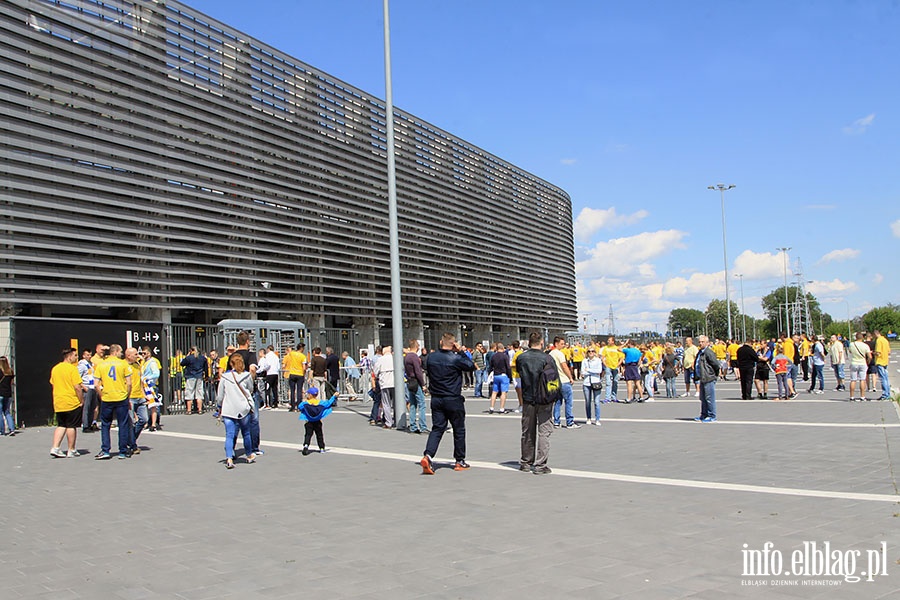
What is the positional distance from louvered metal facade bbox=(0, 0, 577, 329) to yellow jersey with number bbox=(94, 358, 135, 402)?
67.8 feet

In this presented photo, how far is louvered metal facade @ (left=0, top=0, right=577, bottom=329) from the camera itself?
1184 inches

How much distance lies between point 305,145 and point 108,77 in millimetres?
14292

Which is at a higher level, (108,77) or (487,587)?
(108,77)

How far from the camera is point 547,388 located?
374 inches

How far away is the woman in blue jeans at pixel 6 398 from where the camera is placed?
1484 cm

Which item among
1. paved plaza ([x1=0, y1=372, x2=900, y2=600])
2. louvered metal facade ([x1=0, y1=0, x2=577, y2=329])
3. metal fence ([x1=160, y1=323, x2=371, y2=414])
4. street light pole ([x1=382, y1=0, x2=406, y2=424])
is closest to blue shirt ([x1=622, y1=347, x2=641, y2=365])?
street light pole ([x1=382, y1=0, x2=406, y2=424])

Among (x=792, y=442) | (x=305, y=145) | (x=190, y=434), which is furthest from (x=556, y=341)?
(x=305, y=145)

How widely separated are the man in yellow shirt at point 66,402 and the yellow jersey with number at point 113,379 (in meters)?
0.80

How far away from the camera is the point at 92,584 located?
5.21 m

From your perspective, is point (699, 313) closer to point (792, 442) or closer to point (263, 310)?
point (263, 310)

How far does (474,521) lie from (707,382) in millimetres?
9119

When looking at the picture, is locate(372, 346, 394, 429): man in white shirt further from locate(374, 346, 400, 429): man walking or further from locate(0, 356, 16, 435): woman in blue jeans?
locate(0, 356, 16, 435): woman in blue jeans

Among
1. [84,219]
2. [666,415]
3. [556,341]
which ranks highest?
[84,219]

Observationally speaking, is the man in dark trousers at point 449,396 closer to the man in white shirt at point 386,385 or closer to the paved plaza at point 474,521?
the paved plaza at point 474,521
